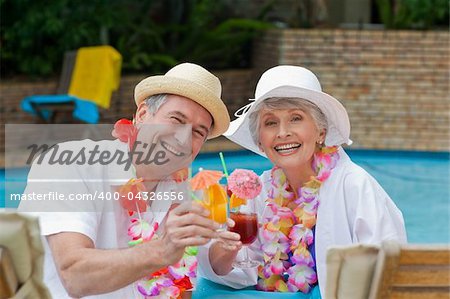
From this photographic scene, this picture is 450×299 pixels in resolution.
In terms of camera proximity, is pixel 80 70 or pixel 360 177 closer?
pixel 360 177

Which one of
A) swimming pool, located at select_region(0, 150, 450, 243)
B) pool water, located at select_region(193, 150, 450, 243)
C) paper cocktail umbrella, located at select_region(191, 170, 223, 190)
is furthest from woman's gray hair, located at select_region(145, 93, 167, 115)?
pool water, located at select_region(193, 150, 450, 243)

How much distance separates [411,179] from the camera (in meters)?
9.46

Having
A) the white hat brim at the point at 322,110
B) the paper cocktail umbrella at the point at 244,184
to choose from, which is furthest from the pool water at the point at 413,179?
the paper cocktail umbrella at the point at 244,184

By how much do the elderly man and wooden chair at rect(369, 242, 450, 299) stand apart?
1.52 ft

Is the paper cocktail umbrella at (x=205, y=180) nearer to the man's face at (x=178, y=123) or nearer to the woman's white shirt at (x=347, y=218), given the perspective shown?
the man's face at (x=178, y=123)

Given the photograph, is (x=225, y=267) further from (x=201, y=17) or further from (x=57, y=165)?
(x=201, y=17)


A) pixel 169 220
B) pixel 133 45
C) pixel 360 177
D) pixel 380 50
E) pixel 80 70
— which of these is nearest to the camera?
pixel 169 220

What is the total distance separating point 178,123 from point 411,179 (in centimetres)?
717

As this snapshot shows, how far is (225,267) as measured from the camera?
2.81 m

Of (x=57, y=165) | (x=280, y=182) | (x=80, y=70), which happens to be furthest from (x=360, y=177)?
(x=80, y=70)

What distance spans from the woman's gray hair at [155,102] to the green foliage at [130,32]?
25.5 feet

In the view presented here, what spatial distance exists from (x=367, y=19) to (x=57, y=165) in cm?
1096

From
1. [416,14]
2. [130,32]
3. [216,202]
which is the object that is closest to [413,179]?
[416,14]

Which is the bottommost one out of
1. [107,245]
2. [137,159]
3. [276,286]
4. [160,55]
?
[160,55]
